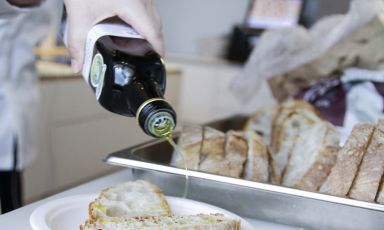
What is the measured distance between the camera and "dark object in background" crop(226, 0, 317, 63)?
2.10 meters

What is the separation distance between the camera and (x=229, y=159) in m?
0.59

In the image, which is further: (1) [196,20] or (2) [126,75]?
(1) [196,20]

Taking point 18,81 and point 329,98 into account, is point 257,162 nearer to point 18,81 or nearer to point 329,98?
point 329,98

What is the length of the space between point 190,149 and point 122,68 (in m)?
0.18

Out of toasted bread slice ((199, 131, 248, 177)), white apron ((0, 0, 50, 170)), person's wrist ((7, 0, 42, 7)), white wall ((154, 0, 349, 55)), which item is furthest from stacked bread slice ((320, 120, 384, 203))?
white wall ((154, 0, 349, 55))

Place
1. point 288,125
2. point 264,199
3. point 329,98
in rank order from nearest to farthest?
point 264,199, point 288,125, point 329,98

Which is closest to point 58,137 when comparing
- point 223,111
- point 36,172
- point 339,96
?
point 36,172

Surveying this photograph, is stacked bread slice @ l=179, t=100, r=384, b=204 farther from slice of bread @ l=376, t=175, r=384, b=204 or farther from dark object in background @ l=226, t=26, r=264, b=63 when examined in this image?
dark object in background @ l=226, t=26, r=264, b=63

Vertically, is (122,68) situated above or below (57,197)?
above

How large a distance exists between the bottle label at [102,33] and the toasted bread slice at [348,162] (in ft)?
0.85

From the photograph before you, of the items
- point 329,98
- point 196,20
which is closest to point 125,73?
point 329,98

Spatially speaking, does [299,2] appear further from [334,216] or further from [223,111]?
[334,216]

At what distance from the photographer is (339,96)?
0.90 m

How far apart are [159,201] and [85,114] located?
4.53 feet
